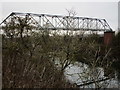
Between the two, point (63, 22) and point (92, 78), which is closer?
point (92, 78)

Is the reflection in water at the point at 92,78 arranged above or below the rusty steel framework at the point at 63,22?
below

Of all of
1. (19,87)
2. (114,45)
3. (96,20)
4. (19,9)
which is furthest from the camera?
(96,20)

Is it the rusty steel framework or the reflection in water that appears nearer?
the reflection in water

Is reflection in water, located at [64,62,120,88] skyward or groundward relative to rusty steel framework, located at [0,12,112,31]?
groundward

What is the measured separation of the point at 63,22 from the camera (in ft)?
37.1

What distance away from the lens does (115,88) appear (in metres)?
7.46

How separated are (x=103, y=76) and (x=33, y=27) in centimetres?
449

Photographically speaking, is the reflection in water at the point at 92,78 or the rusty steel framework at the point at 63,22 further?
the rusty steel framework at the point at 63,22

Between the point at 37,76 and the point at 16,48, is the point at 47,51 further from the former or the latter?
the point at 37,76

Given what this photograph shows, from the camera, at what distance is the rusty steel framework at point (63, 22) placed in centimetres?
946

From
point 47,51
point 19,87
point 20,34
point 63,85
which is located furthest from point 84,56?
point 19,87

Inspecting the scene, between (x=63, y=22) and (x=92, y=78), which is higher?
(x=63, y=22)

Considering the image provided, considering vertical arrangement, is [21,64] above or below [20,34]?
below

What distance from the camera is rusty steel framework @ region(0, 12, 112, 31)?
31.0 feet
